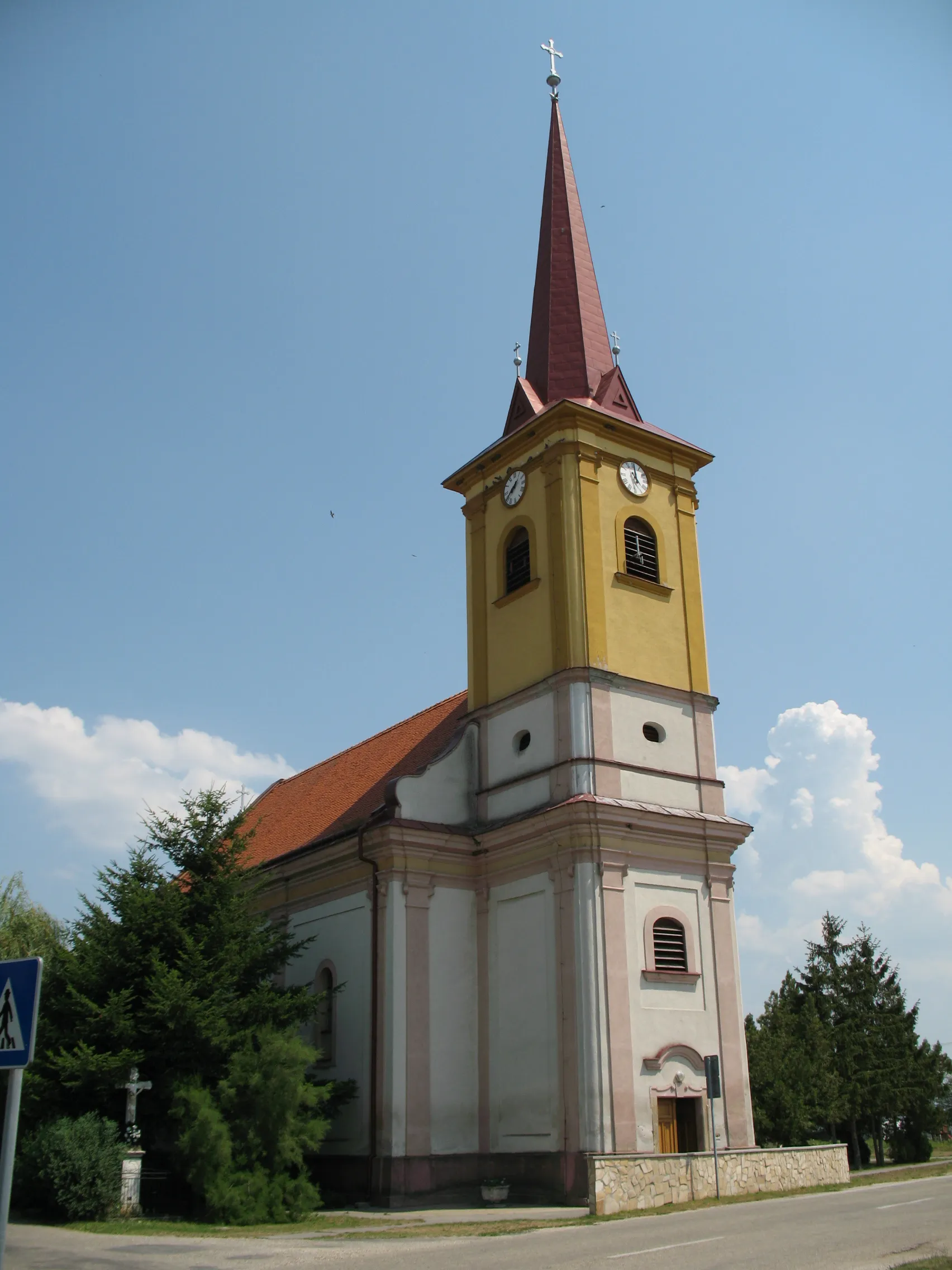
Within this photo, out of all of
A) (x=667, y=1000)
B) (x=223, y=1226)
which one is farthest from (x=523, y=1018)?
(x=223, y=1226)

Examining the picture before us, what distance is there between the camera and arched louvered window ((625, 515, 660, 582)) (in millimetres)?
25969

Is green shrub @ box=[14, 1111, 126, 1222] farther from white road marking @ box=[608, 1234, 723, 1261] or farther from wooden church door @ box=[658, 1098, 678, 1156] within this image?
wooden church door @ box=[658, 1098, 678, 1156]

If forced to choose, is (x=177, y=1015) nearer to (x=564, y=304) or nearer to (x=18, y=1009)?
(x=18, y=1009)

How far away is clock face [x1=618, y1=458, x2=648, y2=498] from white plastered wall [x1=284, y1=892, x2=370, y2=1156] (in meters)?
10.9

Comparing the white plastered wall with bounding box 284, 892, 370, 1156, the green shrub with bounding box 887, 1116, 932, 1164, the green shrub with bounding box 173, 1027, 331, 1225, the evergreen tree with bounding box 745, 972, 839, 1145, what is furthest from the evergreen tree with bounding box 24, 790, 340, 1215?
the green shrub with bounding box 887, 1116, 932, 1164

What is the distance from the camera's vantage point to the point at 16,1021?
682 centimetres

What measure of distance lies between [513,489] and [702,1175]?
49.5 feet

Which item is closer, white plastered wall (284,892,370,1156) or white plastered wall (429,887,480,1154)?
white plastered wall (429,887,480,1154)

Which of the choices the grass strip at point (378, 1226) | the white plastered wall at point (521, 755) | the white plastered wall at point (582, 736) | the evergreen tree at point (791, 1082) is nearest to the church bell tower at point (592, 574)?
the white plastered wall at point (582, 736)

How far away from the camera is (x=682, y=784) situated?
80.5 ft

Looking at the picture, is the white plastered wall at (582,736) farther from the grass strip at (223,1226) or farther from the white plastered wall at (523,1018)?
the grass strip at (223,1226)

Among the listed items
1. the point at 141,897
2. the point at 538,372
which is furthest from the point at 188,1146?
the point at 538,372

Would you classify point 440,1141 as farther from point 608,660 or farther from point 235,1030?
point 608,660

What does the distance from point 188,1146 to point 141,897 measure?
14.5 ft
